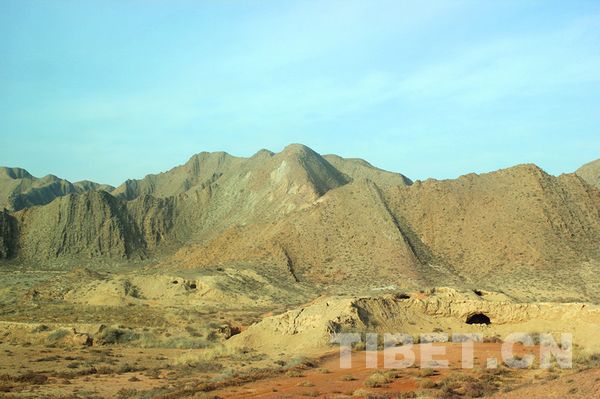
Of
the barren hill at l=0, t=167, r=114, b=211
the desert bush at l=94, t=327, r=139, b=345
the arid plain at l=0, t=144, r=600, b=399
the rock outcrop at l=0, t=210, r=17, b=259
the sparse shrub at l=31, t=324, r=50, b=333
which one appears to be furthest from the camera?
the barren hill at l=0, t=167, r=114, b=211

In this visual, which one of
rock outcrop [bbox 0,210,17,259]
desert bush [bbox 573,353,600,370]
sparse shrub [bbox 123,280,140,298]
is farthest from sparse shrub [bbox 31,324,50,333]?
rock outcrop [bbox 0,210,17,259]

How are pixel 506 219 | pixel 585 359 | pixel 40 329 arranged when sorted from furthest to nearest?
pixel 506 219, pixel 40 329, pixel 585 359

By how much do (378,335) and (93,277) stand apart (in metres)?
37.3

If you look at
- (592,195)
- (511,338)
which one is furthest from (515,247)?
(511,338)

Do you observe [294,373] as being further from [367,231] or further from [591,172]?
[591,172]

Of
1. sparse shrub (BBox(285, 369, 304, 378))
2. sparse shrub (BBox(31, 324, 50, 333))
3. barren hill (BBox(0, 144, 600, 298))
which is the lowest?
sparse shrub (BBox(285, 369, 304, 378))

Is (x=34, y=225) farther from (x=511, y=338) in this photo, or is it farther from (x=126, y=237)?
(x=511, y=338)

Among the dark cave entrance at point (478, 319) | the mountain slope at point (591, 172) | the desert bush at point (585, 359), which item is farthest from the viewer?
the mountain slope at point (591, 172)

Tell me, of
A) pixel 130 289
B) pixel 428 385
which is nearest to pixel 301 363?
pixel 428 385

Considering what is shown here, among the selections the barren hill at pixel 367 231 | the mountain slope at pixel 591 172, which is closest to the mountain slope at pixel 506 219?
the barren hill at pixel 367 231

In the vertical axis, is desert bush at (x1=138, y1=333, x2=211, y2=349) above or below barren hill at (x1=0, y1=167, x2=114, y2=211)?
below

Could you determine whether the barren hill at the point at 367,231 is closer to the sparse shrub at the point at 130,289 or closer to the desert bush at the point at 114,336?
the sparse shrub at the point at 130,289

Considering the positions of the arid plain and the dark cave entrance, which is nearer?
the arid plain

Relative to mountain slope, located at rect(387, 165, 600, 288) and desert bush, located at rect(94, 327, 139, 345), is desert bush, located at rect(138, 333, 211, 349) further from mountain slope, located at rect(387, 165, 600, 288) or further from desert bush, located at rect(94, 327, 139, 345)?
Answer: mountain slope, located at rect(387, 165, 600, 288)
